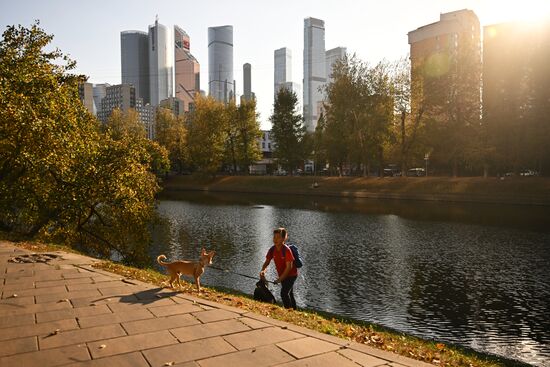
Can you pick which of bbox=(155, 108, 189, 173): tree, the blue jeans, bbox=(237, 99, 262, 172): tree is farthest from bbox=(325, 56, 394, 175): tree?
the blue jeans

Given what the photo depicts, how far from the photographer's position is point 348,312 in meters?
14.7

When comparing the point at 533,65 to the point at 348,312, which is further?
the point at 533,65

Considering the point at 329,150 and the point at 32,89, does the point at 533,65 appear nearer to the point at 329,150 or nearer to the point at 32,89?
the point at 329,150

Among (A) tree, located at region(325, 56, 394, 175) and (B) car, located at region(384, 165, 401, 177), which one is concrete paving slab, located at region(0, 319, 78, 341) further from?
(B) car, located at region(384, 165, 401, 177)

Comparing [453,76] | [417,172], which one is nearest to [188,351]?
[453,76]

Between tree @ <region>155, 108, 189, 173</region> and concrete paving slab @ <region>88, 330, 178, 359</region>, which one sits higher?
tree @ <region>155, 108, 189, 173</region>

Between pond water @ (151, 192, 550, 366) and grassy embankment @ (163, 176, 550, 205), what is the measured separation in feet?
33.0

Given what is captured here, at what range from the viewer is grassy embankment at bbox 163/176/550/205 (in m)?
51.9


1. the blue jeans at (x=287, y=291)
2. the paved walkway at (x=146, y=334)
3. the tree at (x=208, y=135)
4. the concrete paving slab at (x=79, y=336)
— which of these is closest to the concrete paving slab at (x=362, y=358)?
the paved walkway at (x=146, y=334)

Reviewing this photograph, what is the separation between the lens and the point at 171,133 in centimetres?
9688

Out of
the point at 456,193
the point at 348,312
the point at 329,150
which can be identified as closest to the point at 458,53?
Result: the point at 456,193

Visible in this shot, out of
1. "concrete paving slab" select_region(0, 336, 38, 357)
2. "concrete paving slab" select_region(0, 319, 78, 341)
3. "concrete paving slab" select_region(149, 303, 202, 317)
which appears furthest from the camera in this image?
"concrete paving slab" select_region(149, 303, 202, 317)

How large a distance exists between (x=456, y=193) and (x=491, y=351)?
4800cm

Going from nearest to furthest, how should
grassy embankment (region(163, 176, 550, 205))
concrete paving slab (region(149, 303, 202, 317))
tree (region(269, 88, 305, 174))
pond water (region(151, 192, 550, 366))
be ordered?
concrete paving slab (region(149, 303, 202, 317))
pond water (region(151, 192, 550, 366))
grassy embankment (region(163, 176, 550, 205))
tree (region(269, 88, 305, 174))
